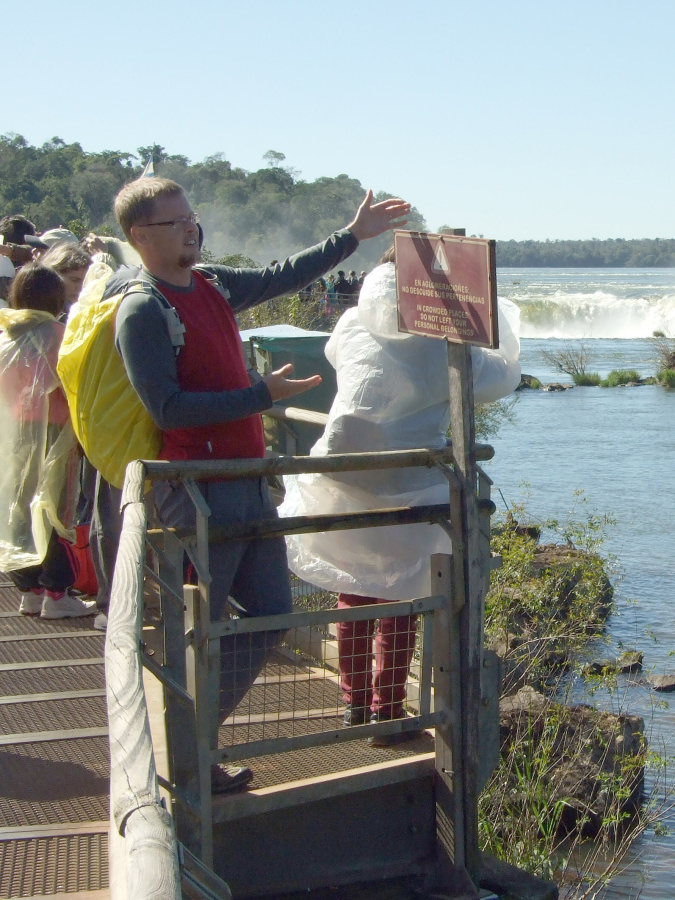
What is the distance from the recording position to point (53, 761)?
3.73m

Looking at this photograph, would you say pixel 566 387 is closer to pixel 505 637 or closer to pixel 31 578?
pixel 505 637

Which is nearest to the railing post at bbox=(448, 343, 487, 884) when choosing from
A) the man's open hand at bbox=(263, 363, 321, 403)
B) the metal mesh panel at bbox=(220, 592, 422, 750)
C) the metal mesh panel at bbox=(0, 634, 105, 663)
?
the metal mesh panel at bbox=(220, 592, 422, 750)

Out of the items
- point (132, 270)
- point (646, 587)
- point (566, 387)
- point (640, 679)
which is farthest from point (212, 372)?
point (566, 387)

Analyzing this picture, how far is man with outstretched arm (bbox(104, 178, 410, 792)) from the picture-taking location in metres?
3.03

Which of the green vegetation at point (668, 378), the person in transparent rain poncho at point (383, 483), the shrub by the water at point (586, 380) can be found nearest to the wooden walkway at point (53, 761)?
the person in transparent rain poncho at point (383, 483)

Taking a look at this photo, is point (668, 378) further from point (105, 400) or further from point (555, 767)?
point (105, 400)

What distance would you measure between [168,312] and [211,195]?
106m

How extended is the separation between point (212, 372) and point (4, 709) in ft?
5.83

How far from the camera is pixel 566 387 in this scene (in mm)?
39844

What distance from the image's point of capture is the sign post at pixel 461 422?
11.3ft

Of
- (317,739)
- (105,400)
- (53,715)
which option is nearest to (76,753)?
(53,715)

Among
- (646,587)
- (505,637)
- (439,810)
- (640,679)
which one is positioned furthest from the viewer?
(646,587)

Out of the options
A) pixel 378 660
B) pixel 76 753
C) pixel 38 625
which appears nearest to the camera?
pixel 76 753

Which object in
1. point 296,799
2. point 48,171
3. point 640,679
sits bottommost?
point 640,679
